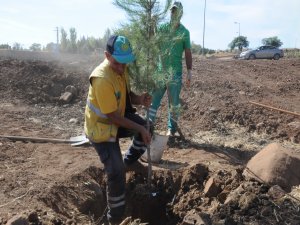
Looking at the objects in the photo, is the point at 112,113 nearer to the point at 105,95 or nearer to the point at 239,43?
the point at 105,95

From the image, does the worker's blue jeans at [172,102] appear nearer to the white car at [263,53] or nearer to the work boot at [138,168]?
the work boot at [138,168]

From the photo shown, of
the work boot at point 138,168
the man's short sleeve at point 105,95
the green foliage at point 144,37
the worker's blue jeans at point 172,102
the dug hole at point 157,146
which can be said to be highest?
the green foliage at point 144,37

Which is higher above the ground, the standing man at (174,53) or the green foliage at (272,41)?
the green foliage at (272,41)

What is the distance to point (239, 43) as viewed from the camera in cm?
4919

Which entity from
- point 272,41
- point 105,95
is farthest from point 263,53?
point 105,95

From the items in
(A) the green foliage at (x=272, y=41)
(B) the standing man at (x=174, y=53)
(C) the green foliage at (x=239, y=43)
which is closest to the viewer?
(B) the standing man at (x=174, y=53)

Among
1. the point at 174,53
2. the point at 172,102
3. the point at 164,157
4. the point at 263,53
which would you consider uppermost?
the point at 263,53

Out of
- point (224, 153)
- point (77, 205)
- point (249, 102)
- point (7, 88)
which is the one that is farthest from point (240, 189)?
point (7, 88)

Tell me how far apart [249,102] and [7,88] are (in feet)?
19.9

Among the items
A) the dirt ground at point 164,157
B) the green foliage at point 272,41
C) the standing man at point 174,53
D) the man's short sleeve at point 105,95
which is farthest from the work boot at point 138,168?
the green foliage at point 272,41

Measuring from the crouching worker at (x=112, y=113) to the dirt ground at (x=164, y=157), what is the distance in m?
0.42

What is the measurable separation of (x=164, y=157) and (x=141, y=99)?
171 cm

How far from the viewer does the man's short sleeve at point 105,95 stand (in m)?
3.71

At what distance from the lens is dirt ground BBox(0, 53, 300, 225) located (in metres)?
3.82
